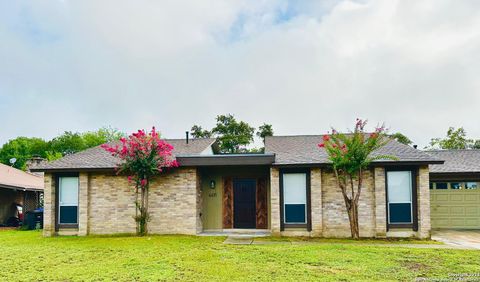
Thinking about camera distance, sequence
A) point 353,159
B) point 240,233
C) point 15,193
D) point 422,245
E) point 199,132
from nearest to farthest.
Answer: point 422,245
point 353,159
point 240,233
point 15,193
point 199,132

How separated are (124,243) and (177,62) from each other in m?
10.3

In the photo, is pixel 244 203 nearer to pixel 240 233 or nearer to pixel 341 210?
pixel 240 233

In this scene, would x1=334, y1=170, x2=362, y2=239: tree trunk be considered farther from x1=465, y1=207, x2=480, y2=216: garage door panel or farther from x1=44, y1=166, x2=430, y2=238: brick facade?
x1=465, y1=207, x2=480, y2=216: garage door panel

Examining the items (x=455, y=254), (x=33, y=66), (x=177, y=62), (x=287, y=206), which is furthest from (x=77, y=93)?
(x=455, y=254)

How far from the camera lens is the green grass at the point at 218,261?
7.71m

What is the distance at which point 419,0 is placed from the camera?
A: 13.3 meters

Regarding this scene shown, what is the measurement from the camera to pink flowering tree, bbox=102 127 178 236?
13.4 meters

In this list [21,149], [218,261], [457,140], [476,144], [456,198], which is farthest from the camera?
[21,149]

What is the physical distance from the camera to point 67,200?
47.2 ft

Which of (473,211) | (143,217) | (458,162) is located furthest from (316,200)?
(458,162)

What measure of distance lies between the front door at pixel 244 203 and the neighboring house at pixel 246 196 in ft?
0.12

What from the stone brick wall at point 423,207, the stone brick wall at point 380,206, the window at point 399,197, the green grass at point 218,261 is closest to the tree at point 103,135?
the green grass at point 218,261

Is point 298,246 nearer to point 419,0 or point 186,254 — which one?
point 186,254

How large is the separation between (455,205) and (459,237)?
11.3 ft
